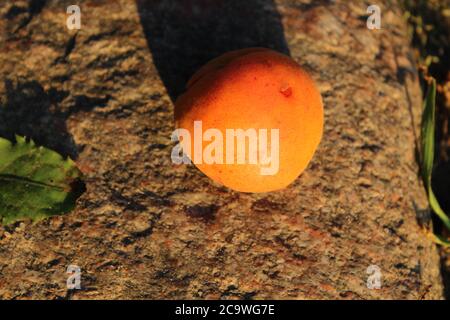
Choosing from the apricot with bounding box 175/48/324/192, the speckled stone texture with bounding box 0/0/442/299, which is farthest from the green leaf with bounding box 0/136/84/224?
the apricot with bounding box 175/48/324/192

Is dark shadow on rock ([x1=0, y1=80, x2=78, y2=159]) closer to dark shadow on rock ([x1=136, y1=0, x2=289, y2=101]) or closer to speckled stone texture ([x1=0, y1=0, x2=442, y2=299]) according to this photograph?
speckled stone texture ([x1=0, y1=0, x2=442, y2=299])

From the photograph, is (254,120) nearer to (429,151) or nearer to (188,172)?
(188,172)

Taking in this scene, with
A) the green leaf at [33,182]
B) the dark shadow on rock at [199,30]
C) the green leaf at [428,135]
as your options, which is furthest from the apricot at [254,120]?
the green leaf at [428,135]

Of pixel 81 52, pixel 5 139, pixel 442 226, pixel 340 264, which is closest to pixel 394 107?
pixel 442 226

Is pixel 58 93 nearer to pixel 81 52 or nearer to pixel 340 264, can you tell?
pixel 81 52

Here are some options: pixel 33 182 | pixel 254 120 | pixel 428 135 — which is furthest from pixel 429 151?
pixel 33 182

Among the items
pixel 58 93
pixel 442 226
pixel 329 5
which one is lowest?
pixel 442 226
